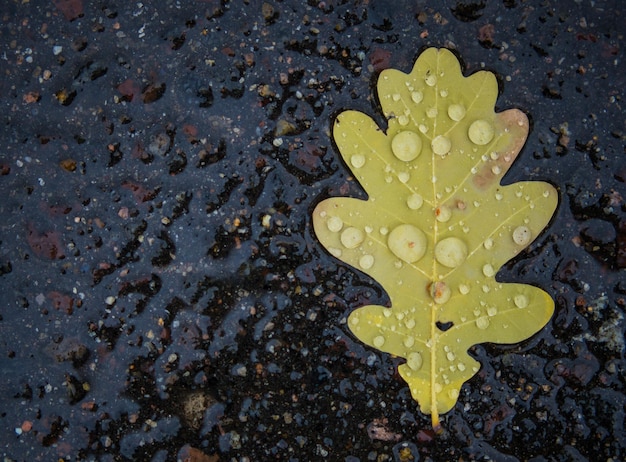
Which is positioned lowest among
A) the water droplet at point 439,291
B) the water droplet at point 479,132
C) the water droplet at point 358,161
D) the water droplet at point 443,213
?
the water droplet at point 439,291

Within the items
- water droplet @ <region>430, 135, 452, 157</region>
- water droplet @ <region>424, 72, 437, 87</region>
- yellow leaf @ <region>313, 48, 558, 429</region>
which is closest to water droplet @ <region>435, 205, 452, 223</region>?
yellow leaf @ <region>313, 48, 558, 429</region>

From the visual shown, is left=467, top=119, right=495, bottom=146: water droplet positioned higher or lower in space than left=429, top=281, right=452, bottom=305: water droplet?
higher

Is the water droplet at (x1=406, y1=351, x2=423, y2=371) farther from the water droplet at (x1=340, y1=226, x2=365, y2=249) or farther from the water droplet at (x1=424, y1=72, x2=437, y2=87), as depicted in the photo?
the water droplet at (x1=424, y1=72, x2=437, y2=87)

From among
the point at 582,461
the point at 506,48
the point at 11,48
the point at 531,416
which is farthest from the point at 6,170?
the point at 582,461

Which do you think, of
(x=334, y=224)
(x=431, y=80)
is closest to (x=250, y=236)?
(x=334, y=224)

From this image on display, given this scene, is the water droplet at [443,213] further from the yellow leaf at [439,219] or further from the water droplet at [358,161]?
the water droplet at [358,161]

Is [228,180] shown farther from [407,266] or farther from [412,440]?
[412,440]

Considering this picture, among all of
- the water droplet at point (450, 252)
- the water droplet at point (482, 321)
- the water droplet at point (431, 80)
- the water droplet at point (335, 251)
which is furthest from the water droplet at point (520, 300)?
the water droplet at point (431, 80)
